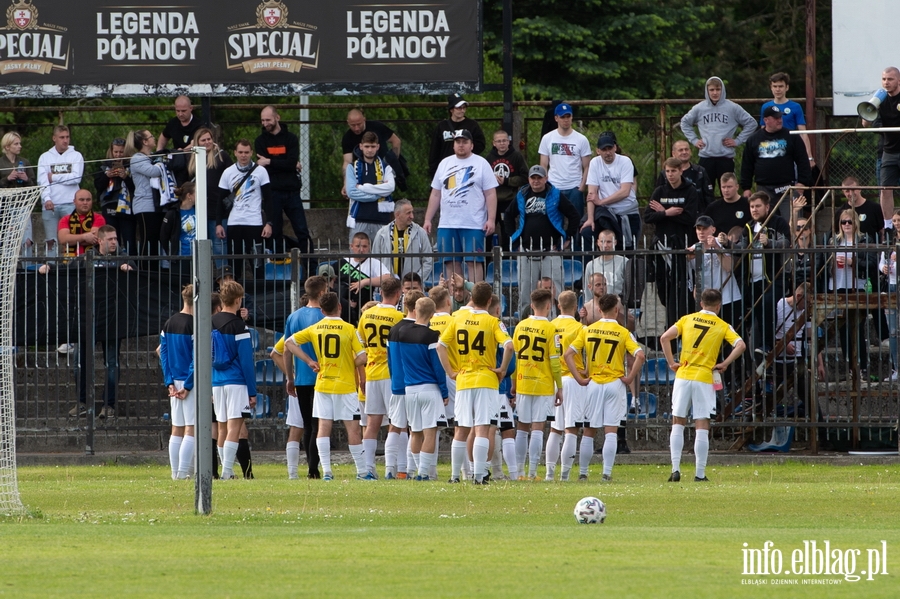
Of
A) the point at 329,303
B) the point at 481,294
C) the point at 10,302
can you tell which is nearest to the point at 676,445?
the point at 481,294

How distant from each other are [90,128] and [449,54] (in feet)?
32.8

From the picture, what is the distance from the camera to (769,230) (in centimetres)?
1845

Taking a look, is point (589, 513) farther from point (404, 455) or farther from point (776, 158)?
point (776, 158)

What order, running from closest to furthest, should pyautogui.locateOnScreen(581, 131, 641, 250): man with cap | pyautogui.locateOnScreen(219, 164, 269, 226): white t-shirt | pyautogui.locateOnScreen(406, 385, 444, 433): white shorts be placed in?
pyautogui.locateOnScreen(406, 385, 444, 433): white shorts → pyautogui.locateOnScreen(581, 131, 641, 250): man with cap → pyautogui.locateOnScreen(219, 164, 269, 226): white t-shirt

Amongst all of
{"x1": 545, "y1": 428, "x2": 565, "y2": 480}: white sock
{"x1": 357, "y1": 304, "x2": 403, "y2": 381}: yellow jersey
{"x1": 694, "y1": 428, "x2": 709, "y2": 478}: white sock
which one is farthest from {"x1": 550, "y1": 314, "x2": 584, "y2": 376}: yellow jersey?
{"x1": 357, "y1": 304, "x2": 403, "y2": 381}: yellow jersey

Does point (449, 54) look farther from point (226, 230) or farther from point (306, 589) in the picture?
point (306, 589)

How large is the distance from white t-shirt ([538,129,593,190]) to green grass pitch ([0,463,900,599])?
19.8ft

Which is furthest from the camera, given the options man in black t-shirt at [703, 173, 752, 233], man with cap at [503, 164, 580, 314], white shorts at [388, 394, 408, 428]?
man with cap at [503, 164, 580, 314]

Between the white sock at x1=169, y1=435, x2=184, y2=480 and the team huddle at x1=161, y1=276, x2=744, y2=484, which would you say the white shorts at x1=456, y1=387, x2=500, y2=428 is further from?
the white sock at x1=169, y1=435, x2=184, y2=480

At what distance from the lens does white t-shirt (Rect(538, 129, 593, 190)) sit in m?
20.1

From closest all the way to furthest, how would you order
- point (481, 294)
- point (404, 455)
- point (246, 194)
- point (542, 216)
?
1. point (481, 294)
2. point (404, 455)
3. point (542, 216)
4. point (246, 194)

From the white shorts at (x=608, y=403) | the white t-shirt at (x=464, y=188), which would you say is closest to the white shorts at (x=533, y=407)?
the white shorts at (x=608, y=403)

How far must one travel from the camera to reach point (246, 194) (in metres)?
19.7

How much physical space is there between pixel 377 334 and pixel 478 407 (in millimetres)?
1600
